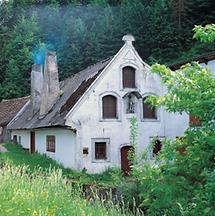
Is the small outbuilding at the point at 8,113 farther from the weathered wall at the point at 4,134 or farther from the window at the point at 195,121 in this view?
the window at the point at 195,121

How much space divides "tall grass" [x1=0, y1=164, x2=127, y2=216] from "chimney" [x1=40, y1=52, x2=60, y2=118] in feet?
60.1

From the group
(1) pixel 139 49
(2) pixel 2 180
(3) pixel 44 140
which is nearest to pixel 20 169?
(2) pixel 2 180


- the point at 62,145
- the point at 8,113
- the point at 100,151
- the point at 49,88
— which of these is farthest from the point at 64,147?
the point at 8,113

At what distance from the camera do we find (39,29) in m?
59.5

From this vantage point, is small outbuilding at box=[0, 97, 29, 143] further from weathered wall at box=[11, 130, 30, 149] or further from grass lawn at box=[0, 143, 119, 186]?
grass lawn at box=[0, 143, 119, 186]

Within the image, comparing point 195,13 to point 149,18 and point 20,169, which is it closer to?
point 149,18

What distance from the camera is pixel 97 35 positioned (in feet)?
168

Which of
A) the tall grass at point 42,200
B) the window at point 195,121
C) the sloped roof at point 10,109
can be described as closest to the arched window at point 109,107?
the tall grass at point 42,200

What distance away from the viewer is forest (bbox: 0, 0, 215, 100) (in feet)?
159

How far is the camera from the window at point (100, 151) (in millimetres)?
24406

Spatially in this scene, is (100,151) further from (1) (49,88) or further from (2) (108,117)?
(1) (49,88)

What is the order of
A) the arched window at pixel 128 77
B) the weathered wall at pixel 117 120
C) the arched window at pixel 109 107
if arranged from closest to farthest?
the weathered wall at pixel 117 120
the arched window at pixel 109 107
the arched window at pixel 128 77

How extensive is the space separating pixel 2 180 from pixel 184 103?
197 inches

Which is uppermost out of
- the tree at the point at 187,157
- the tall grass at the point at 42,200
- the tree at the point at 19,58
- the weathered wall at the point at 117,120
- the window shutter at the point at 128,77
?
the tree at the point at 19,58
